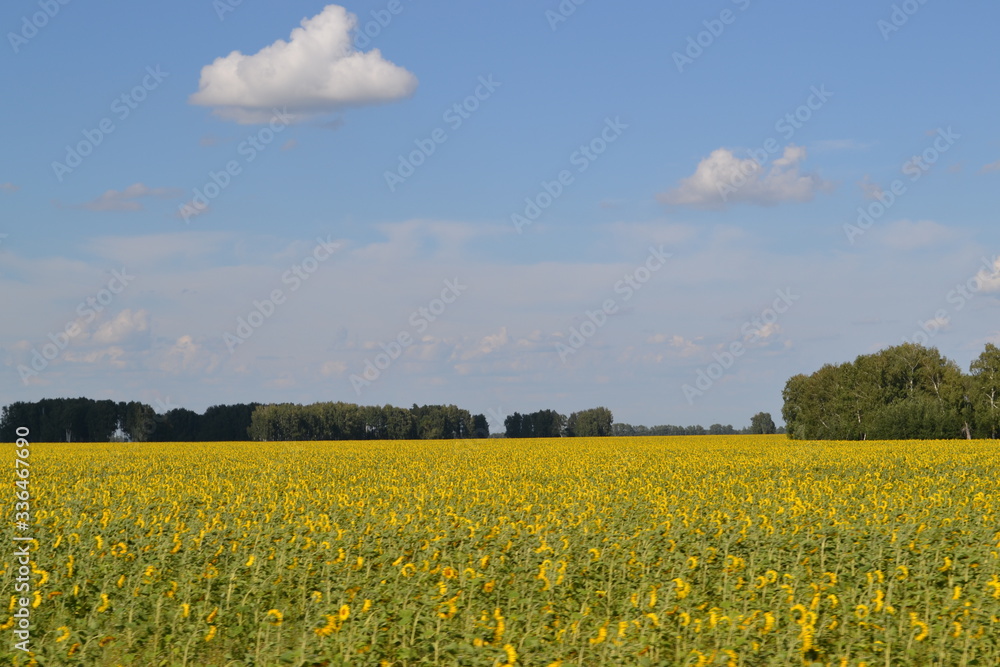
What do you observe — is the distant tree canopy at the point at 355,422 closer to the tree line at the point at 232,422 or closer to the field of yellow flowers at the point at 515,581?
the tree line at the point at 232,422

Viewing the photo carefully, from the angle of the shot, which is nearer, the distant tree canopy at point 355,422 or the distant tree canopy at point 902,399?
the distant tree canopy at point 902,399

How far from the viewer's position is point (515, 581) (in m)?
13.0

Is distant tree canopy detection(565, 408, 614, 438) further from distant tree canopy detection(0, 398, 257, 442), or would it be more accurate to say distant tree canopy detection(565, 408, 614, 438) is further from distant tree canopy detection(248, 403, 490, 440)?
distant tree canopy detection(0, 398, 257, 442)

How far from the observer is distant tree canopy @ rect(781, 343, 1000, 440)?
84.1 metres

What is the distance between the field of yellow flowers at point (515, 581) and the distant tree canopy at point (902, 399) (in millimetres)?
69263

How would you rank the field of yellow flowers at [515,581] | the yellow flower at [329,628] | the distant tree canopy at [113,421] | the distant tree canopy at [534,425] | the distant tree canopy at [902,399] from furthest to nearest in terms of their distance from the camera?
the distant tree canopy at [534,425] → the distant tree canopy at [113,421] → the distant tree canopy at [902,399] → the field of yellow flowers at [515,581] → the yellow flower at [329,628]

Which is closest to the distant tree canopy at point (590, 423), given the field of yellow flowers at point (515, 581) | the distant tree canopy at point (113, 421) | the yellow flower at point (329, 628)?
the distant tree canopy at point (113, 421)

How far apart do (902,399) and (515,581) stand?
298ft

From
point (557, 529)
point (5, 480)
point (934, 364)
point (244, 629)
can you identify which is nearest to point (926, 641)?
point (557, 529)

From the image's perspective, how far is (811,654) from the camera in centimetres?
1036

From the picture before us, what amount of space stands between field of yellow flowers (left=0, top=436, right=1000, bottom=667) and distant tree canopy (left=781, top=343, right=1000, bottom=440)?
6926 cm

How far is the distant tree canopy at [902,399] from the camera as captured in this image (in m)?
84.1

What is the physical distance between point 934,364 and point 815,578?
89458mm

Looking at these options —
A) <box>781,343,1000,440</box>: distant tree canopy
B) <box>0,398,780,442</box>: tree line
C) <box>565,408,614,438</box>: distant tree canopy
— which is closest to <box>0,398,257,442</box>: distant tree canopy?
<box>0,398,780,442</box>: tree line
